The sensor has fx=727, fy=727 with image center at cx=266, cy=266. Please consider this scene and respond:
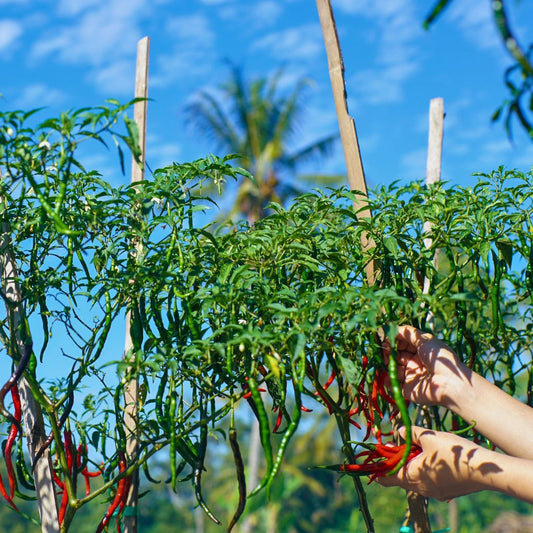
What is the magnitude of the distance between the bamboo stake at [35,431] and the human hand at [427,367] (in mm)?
895

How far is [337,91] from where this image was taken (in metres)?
2.54

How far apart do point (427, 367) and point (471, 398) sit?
0.39ft

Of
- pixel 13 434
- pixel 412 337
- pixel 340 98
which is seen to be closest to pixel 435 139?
pixel 340 98

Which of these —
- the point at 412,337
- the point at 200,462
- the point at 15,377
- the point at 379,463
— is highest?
the point at 15,377

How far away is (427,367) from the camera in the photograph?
5.53 ft

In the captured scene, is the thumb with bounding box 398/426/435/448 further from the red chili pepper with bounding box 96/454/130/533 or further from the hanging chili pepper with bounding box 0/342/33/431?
the hanging chili pepper with bounding box 0/342/33/431

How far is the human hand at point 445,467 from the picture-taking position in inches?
62.8

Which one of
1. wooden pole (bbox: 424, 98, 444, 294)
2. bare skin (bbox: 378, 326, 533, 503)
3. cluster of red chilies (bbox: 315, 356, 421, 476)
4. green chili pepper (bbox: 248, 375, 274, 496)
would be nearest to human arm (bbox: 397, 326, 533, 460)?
bare skin (bbox: 378, 326, 533, 503)

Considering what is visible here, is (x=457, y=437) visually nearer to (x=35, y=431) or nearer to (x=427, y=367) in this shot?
(x=427, y=367)

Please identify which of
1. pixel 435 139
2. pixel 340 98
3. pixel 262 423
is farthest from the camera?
pixel 435 139

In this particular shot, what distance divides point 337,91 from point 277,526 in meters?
22.7

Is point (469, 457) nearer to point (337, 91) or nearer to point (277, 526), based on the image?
point (337, 91)

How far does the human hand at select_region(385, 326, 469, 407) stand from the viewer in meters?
1.66

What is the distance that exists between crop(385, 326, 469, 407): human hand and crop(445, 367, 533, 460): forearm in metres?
0.01
